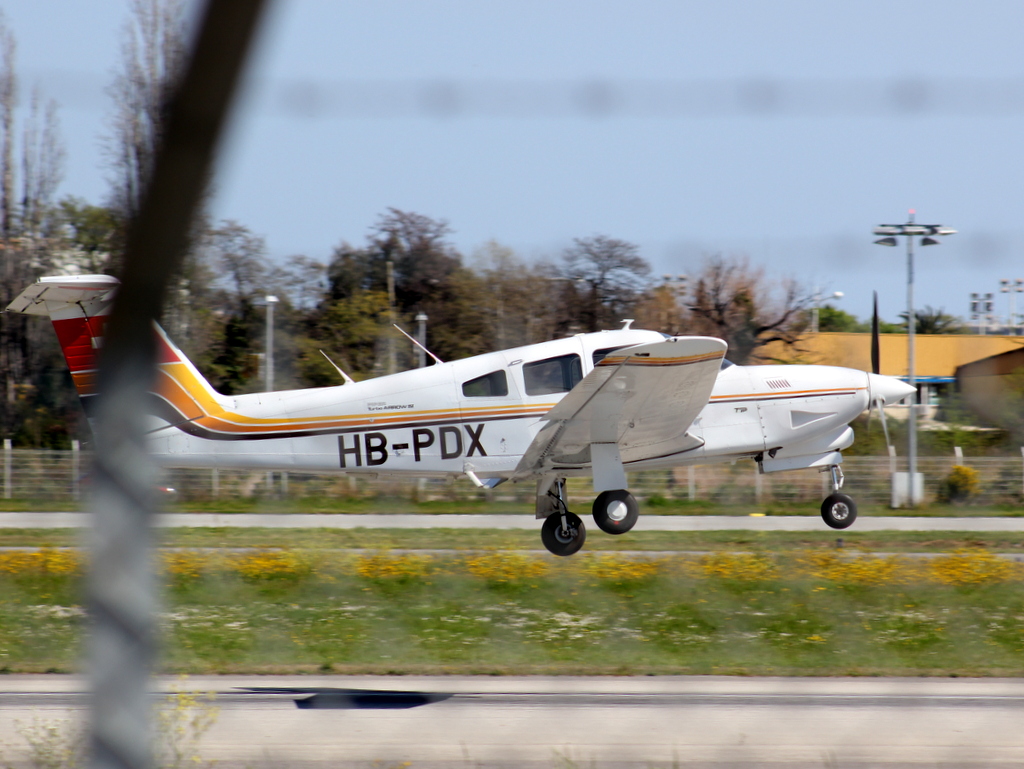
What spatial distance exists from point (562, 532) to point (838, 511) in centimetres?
389

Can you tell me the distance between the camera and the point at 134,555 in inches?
55.5

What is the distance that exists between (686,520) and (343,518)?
6813 mm

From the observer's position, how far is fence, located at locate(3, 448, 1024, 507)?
1487cm

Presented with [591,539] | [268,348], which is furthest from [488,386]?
[591,539]

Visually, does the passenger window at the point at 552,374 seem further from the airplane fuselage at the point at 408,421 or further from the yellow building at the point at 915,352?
the yellow building at the point at 915,352

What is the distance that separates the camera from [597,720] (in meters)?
6.78

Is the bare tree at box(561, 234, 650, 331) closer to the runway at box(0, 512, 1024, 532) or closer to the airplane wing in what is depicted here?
the airplane wing

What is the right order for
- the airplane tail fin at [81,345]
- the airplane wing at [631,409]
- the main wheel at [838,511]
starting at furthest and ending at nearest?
the main wheel at [838,511], the airplane tail fin at [81,345], the airplane wing at [631,409]

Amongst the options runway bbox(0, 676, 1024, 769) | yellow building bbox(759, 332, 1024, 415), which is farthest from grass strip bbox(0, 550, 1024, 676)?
yellow building bbox(759, 332, 1024, 415)

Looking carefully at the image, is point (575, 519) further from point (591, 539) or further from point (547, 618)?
point (591, 539)

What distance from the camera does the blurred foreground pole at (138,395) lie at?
117 cm

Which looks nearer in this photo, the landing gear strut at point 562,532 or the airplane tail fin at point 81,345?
the airplane tail fin at point 81,345

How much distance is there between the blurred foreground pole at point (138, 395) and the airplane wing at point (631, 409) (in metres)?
8.25

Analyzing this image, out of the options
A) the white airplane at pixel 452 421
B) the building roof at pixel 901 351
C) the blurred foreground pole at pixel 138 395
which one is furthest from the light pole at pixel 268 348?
the blurred foreground pole at pixel 138 395
